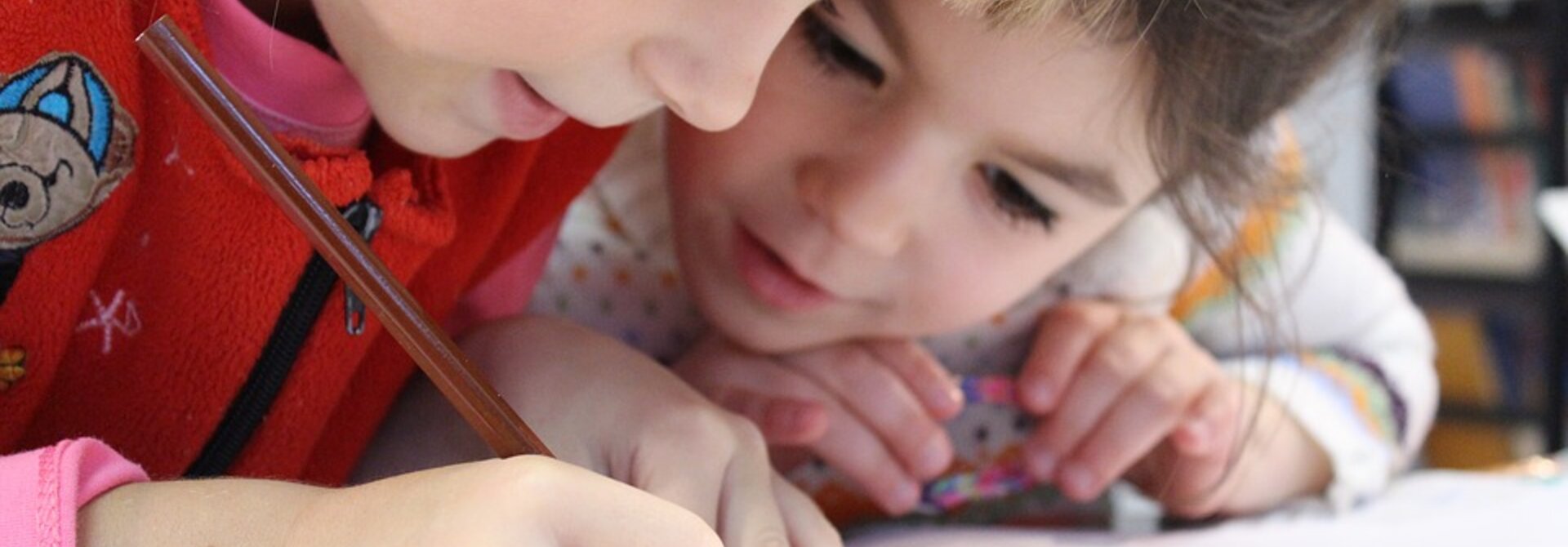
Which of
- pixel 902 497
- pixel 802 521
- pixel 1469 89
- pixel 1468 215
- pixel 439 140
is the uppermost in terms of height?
pixel 439 140

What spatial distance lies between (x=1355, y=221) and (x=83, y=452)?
1.60 m

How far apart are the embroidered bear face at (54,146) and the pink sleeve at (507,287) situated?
210mm

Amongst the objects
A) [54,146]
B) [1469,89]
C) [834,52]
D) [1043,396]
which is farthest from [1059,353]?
[1469,89]

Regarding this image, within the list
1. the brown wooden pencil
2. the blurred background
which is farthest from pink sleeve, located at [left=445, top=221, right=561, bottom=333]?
the blurred background

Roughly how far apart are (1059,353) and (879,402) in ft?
0.38

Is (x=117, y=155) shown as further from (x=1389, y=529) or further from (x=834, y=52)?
(x=1389, y=529)

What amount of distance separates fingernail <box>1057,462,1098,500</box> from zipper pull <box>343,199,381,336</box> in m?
0.36

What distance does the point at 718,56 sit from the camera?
0.40 metres

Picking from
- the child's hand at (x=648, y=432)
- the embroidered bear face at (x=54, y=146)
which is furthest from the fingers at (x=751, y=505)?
the embroidered bear face at (x=54, y=146)

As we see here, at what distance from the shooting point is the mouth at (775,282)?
62 cm

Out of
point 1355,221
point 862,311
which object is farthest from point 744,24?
point 1355,221

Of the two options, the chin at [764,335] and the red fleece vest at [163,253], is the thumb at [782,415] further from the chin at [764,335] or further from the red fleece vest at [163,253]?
the red fleece vest at [163,253]

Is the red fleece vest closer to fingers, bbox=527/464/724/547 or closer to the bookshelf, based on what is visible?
fingers, bbox=527/464/724/547

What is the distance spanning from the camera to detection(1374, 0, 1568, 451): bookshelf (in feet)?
5.08
